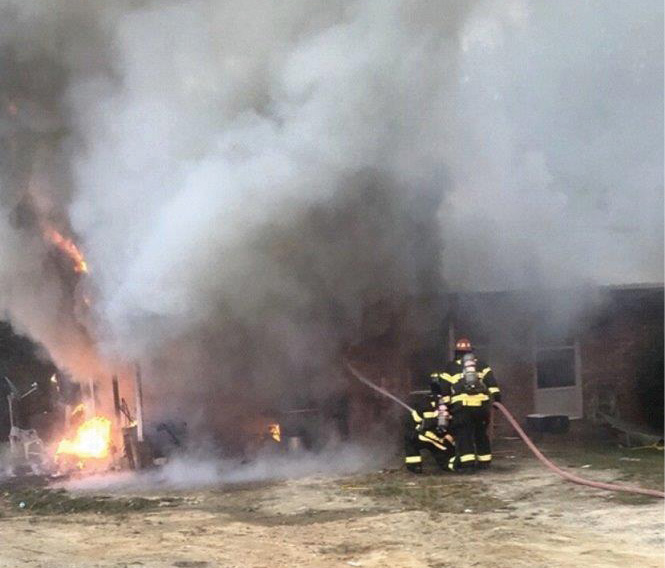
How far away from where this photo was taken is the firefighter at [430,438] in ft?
25.1

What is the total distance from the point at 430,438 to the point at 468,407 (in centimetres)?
51

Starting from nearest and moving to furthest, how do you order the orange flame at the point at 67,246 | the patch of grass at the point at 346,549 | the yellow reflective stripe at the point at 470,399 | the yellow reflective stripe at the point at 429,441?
the patch of grass at the point at 346,549
the yellow reflective stripe at the point at 470,399
the yellow reflective stripe at the point at 429,441
the orange flame at the point at 67,246

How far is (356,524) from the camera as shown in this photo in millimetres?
5570

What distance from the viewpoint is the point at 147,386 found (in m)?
8.56

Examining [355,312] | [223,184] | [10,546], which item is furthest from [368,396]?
[10,546]

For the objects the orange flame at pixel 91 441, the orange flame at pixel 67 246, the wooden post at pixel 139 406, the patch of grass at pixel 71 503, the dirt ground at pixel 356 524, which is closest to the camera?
the dirt ground at pixel 356 524

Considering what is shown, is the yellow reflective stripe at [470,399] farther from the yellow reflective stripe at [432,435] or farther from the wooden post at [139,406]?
the wooden post at [139,406]

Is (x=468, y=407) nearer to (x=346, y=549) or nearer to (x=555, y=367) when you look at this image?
(x=346, y=549)

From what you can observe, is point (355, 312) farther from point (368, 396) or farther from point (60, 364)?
point (60, 364)

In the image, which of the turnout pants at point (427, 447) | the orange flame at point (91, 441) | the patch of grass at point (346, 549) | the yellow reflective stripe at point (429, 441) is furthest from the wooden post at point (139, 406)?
the patch of grass at point (346, 549)

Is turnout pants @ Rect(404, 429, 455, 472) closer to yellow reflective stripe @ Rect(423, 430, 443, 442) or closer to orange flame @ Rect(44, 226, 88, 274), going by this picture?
yellow reflective stripe @ Rect(423, 430, 443, 442)

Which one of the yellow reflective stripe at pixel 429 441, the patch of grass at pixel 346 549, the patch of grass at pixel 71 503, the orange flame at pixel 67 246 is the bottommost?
the patch of grass at pixel 71 503

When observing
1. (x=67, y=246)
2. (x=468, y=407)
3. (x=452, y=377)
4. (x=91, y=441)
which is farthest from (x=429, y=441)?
(x=67, y=246)

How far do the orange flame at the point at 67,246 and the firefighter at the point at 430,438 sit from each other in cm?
429
